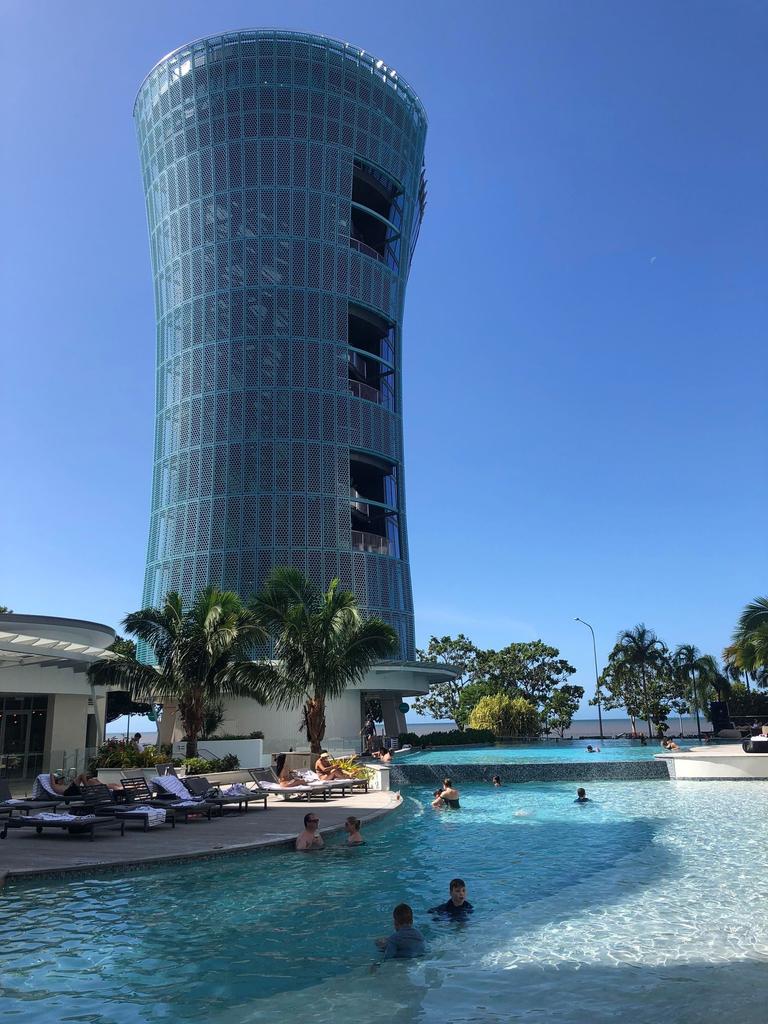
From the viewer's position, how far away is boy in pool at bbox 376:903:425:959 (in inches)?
336

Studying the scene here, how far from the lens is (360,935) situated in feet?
30.8

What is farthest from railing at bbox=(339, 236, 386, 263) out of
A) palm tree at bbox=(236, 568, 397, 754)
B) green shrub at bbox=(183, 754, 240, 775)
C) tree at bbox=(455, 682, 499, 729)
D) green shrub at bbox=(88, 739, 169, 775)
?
green shrub at bbox=(88, 739, 169, 775)

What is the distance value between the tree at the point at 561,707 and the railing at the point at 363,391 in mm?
29023

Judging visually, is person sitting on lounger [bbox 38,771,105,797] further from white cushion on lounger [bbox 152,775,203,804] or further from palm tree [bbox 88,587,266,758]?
palm tree [bbox 88,587,266,758]

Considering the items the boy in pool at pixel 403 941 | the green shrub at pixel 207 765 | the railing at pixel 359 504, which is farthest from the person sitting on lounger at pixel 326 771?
the railing at pixel 359 504

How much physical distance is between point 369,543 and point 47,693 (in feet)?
87.8

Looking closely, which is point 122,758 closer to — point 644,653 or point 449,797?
point 449,797

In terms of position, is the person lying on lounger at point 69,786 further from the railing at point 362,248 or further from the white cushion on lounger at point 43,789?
the railing at point 362,248

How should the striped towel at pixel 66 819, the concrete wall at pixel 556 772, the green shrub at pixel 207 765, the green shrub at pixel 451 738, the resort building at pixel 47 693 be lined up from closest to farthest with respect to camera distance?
the striped towel at pixel 66 819
the resort building at pixel 47 693
the green shrub at pixel 207 765
the concrete wall at pixel 556 772
the green shrub at pixel 451 738

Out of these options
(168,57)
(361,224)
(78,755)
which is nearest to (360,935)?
(78,755)

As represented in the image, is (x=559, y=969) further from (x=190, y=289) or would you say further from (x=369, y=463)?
(x=190, y=289)

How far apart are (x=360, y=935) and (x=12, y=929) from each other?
3.81 meters

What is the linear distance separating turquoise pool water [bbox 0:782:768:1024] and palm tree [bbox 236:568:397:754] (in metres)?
11.8

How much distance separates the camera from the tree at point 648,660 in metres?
62.2
